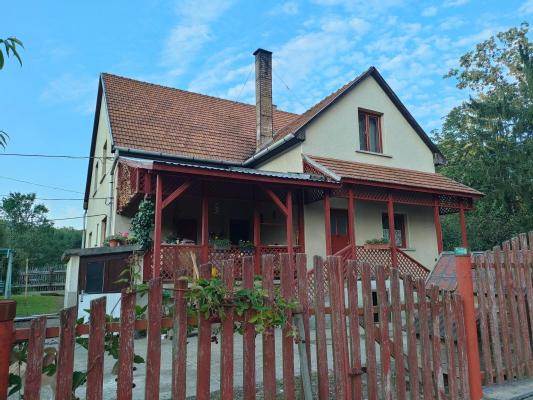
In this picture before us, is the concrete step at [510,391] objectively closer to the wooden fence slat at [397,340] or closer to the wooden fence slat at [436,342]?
the wooden fence slat at [436,342]

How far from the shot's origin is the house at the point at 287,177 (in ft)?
36.3

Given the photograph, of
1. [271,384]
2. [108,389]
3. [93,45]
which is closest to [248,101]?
[93,45]

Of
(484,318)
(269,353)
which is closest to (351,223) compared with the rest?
(484,318)

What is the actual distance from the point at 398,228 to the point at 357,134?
402 cm

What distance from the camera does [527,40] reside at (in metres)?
25.0

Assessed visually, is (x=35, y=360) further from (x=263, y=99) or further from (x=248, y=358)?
(x=263, y=99)

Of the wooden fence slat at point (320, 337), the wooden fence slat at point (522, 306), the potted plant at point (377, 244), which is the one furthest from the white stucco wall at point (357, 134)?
the wooden fence slat at point (320, 337)

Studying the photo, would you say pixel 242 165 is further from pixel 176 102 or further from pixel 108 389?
pixel 108 389

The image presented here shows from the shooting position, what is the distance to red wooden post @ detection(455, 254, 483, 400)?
3832 millimetres

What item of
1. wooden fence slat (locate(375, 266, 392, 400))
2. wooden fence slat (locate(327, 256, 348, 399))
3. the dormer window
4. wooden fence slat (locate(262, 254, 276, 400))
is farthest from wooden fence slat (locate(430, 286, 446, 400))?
the dormer window

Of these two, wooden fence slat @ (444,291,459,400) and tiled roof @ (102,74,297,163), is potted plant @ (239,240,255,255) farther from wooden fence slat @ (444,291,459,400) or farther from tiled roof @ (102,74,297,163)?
wooden fence slat @ (444,291,459,400)

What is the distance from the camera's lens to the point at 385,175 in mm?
13039

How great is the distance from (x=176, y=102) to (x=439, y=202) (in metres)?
11.7

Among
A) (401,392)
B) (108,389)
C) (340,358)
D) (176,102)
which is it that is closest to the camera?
(340,358)
